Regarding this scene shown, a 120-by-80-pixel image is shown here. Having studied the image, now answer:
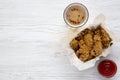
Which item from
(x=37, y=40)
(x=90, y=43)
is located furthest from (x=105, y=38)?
(x=37, y=40)

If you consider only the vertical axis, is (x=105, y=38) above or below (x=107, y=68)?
above

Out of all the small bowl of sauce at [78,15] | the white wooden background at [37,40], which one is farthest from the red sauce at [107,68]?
the small bowl of sauce at [78,15]

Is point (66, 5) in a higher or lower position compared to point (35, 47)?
higher

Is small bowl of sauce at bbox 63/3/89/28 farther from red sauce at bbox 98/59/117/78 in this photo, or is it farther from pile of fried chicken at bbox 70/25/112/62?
red sauce at bbox 98/59/117/78

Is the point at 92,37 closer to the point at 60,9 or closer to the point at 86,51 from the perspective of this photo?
the point at 86,51

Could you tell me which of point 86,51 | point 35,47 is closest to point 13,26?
point 35,47

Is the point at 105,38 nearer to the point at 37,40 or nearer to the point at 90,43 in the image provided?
the point at 90,43

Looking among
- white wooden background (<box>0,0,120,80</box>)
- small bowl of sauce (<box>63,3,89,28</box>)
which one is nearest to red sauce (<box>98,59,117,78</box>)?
white wooden background (<box>0,0,120,80</box>)
